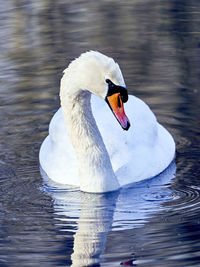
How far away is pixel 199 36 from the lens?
15.1 meters

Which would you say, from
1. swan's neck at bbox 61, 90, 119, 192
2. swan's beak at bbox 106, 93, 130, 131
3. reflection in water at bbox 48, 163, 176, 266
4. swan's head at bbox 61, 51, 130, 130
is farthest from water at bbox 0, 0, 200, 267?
swan's head at bbox 61, 51, 130, 130

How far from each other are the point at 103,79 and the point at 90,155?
4.34 feet

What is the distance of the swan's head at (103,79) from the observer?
7633mm

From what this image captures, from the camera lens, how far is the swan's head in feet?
25.0

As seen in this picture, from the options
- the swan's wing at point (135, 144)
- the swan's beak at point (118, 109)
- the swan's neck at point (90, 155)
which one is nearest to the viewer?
the swan's beak at point (118, 109)

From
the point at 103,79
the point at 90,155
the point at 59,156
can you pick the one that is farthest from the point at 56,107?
the point at 103,79

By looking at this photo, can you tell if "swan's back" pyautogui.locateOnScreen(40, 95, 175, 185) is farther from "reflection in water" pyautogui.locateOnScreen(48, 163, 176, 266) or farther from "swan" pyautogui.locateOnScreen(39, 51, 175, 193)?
"reflection in water" pyautogui.locateOnScreen(48, 163, 176, 266)

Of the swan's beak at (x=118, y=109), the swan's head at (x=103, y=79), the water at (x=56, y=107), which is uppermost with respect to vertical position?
the swan's head at (x=103, y=79)

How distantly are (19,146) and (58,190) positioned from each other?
4.75ft

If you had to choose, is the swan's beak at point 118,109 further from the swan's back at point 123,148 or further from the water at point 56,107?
the swan's back at point 123,148

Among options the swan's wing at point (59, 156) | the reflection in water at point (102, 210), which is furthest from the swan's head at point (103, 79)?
the swan's wing at point (59, 156)

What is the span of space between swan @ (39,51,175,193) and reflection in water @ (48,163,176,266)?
0.17 metres

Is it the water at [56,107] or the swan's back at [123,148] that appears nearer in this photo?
the water at [56,107]

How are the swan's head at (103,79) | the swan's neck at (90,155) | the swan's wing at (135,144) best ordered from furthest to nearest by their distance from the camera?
the swan's wing at (135,144)
the swan's neck at (90,155)
the swan's head at (103,79)
